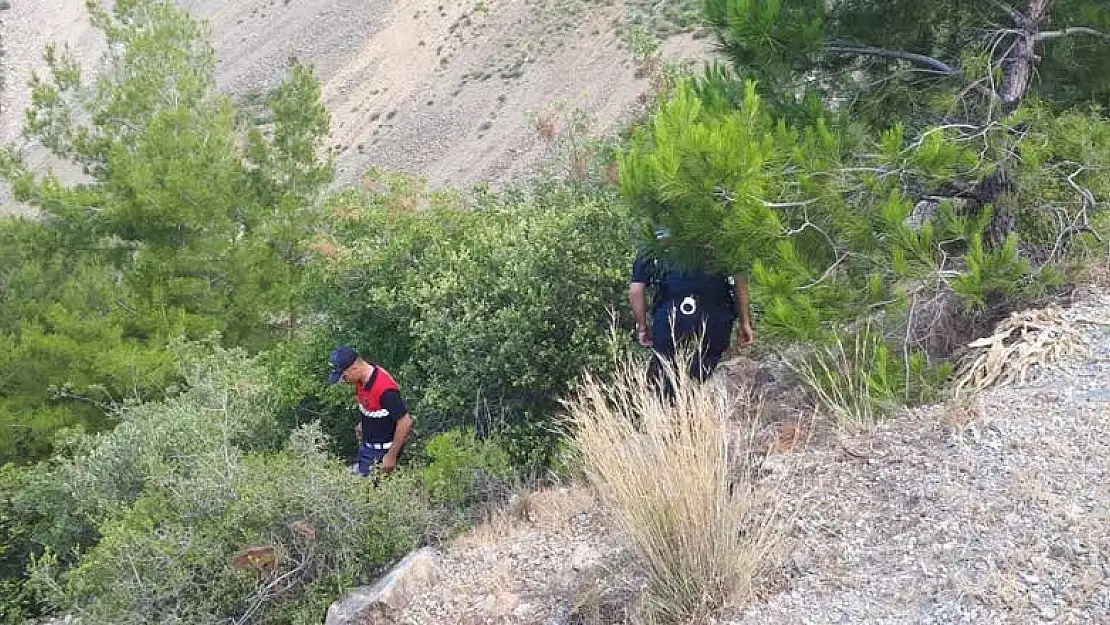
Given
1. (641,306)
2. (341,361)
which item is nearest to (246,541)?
(341,361)

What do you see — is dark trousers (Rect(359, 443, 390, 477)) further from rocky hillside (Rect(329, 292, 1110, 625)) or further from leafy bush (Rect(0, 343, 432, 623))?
rocky hillside (Rect(329, 292, 1110, 625))

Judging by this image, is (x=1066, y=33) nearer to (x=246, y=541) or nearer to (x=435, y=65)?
(x=246, y=541)

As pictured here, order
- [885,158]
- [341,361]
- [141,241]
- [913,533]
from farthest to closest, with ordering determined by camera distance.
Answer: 1. [141,241]
2. [341,361]
3. [885,158]
4. [913,533]

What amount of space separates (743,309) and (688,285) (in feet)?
1.20

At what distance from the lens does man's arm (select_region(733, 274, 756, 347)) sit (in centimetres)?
558

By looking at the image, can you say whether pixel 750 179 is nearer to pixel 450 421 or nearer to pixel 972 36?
pixel 972 36

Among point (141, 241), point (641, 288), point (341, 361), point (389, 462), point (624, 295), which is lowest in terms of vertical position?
point (141, 241)

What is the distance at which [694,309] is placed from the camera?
5.48 m

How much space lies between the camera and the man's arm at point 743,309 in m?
5.58

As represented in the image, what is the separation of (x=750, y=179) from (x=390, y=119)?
3423 centimetres

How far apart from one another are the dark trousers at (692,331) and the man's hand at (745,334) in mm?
83

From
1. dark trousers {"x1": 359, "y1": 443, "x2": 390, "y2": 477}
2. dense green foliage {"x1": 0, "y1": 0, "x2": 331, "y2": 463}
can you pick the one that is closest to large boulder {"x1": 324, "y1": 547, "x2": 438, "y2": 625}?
dark trousers {"x1": 359, "y1": 443, "x2": 390, "y2": 477}

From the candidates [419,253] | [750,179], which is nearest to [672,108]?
[750,179]

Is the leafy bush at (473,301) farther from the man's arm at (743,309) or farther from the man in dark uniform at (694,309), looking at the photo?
the man's arm at (743,309)
